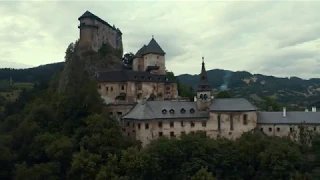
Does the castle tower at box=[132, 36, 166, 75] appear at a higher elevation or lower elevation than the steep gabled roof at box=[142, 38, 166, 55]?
lower

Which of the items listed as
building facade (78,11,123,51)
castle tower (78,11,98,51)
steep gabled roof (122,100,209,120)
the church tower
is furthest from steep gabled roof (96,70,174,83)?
the church tower

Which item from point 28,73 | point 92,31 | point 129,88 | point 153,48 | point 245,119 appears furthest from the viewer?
point 28,73

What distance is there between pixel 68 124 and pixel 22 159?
9248mm

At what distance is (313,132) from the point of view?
63.0 m

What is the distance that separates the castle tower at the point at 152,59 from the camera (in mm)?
80875

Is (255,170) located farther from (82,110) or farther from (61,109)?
(61,109)

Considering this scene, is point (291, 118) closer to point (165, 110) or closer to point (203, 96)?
point (203, 96)

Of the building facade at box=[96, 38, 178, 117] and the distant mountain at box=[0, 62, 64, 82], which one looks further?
the distant mountain at box=[0, 62, 64, 82]

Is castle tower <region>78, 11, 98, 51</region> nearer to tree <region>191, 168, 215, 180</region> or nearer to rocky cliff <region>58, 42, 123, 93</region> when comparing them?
rocky cliff <region>58, 42, 123, 93</region>

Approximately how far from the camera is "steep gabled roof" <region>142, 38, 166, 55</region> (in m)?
81.3

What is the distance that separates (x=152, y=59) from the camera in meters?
81.0

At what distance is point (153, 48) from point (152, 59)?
2616mm

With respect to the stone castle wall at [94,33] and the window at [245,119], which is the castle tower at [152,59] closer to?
the stone castle wall at [94,33]

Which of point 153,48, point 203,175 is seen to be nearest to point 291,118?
point 203,175
